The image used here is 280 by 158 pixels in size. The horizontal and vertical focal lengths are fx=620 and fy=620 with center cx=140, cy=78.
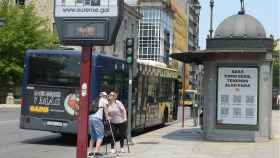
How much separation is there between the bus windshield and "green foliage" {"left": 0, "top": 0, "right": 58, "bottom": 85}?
39.5 metres

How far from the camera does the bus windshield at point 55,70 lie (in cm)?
1833

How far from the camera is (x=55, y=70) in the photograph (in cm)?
1861

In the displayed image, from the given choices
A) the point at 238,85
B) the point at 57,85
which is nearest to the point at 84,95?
the point at 57,85

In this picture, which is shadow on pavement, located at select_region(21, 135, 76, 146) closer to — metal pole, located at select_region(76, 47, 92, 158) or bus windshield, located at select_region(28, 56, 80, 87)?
bus windshield, located at select_region(28, 56, 80, 87)

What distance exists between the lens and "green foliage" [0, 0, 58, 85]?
57875 millimetres

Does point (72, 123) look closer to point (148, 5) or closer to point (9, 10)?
point (9, 10)

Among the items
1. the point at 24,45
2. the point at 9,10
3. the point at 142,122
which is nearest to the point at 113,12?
the point at 142,122

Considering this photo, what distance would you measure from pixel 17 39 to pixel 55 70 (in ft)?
133

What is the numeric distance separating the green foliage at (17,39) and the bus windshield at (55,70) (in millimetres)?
39478

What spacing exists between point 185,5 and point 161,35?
160 feet

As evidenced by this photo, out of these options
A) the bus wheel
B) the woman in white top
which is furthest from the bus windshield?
the bus wheel

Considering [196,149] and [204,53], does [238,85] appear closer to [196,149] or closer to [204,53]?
[204,53]

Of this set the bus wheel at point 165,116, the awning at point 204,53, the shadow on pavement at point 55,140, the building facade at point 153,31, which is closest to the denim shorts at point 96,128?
the shadow on pavement at point 55,140

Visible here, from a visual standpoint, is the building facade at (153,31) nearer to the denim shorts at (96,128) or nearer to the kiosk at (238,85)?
the kiosk at (238,85)
